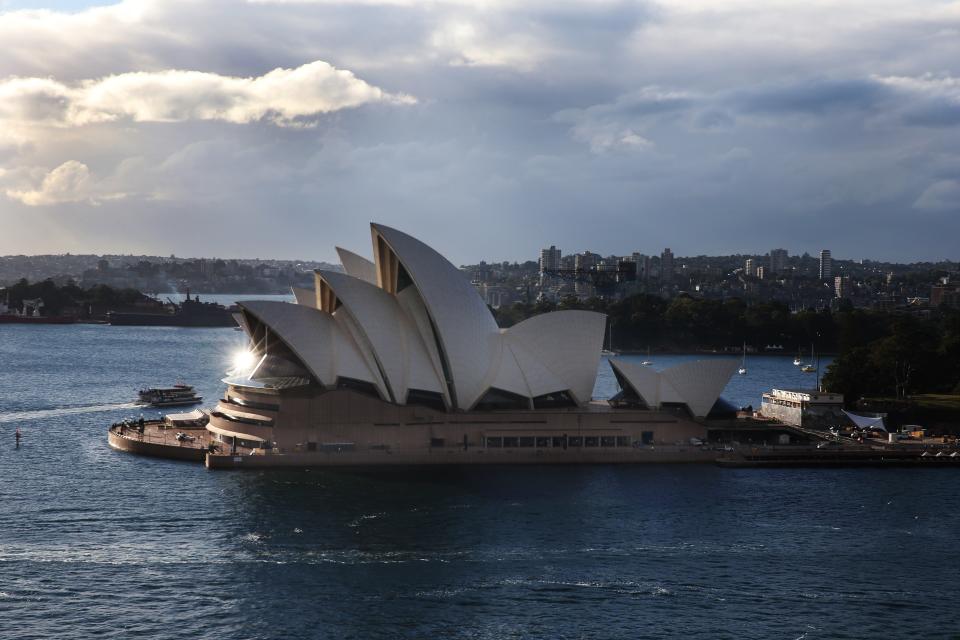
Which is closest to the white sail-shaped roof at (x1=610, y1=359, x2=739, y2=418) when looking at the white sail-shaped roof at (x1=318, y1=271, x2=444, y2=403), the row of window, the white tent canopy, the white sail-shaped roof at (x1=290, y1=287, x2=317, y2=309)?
the row of window

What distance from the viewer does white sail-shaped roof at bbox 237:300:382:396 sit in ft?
145

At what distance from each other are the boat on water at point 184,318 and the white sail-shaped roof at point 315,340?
101 meters

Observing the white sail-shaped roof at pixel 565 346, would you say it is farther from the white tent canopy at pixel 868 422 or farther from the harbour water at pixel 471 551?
the white tent canopy at pixel 868 422

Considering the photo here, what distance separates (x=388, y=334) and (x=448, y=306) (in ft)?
8.96

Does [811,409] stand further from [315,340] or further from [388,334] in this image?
[315,340]

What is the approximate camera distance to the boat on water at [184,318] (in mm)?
143625

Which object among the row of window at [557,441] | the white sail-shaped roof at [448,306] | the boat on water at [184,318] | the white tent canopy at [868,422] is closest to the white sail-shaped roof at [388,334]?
the white sail-shaped roof at [448,306]

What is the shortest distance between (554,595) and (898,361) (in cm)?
4364

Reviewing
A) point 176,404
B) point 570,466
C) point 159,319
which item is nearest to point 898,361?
point 570,466

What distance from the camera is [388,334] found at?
149ft

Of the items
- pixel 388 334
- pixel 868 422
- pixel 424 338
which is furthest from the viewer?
pixel 868 422

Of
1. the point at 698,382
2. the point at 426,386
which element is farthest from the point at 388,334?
the point at 698,382

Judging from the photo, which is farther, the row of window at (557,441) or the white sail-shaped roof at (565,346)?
the white sail-shaped roof at (565,346)

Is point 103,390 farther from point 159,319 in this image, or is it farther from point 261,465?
point 159,319
